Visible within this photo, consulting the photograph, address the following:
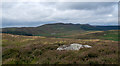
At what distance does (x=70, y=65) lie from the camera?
771 cm

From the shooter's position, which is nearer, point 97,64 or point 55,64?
point 97,64

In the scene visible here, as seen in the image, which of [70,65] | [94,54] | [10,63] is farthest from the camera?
[94,54]

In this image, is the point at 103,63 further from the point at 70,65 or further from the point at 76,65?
the point at 70,65

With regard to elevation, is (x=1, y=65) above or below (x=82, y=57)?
below

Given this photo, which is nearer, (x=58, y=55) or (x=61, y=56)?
(x=61, y=56)

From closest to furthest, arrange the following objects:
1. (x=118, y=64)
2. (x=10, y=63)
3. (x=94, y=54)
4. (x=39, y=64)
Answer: (x=118, y=64)
(x=39, y=64)
(x=10, y=63)
(x=94, y=54)

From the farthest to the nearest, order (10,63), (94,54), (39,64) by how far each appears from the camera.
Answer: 1. (94,54)
2. (10,63)
3. (39,64)

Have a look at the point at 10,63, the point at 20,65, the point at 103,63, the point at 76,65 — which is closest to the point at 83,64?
the point at 76,65

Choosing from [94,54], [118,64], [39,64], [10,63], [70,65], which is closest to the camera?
[118,64]

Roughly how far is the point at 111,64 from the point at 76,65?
2.59 metres

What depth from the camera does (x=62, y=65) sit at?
7758 millimetres

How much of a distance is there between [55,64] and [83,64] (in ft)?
7.69

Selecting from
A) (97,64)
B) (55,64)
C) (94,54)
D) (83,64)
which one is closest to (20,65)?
(55,64)

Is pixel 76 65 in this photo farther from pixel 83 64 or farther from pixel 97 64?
pixel 97 64
